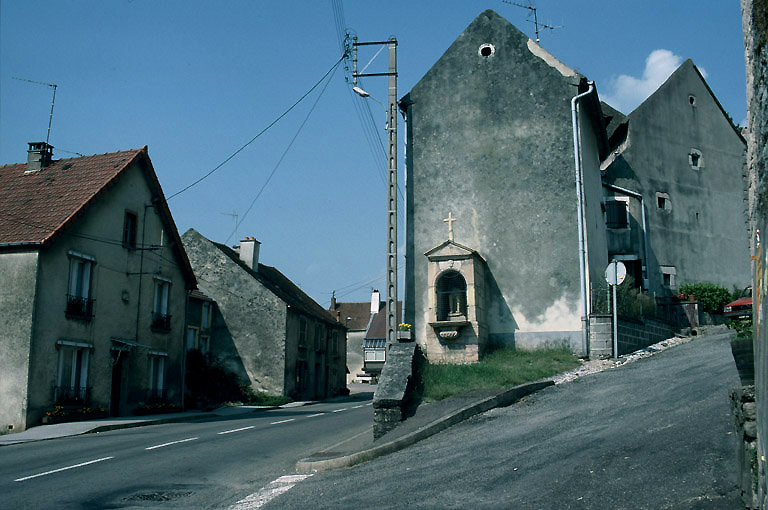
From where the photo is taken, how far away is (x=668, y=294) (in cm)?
2947

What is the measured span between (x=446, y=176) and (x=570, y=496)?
13916 millimetres

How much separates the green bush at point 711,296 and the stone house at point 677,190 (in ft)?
6.77

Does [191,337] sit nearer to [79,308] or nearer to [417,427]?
[79,308]

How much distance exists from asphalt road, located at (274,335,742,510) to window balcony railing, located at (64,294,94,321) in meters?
15.9

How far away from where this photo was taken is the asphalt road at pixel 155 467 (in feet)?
30.1

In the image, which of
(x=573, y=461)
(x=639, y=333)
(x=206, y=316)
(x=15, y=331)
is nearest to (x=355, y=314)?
(x=206, y=316)

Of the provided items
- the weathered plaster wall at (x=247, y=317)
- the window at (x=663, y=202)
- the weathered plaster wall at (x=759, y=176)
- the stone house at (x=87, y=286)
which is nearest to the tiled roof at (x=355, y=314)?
the weathered plaster wall at (x=247, y=317)

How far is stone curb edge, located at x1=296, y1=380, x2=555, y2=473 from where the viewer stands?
10.8 metres

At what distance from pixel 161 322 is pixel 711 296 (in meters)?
21.4

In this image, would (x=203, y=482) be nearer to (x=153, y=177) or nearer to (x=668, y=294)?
(x=153, y=177)

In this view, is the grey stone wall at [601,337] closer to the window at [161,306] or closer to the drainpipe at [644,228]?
the drainpipe at [644,228]

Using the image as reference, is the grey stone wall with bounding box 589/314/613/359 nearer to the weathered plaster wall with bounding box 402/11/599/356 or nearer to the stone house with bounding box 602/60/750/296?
the weathered plaster wall with bounding box 402/11/599/356

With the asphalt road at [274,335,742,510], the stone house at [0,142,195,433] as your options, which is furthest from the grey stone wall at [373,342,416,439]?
the stone house at [0,142,195,433]

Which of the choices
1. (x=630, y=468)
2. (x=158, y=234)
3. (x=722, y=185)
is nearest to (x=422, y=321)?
(x=630, y=468)
